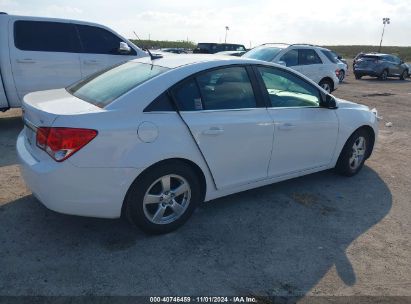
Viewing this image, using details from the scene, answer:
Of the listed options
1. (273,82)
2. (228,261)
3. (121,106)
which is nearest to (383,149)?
(273,82)

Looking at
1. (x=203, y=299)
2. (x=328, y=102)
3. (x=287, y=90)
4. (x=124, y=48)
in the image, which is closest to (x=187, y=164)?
(x=203, y=299)

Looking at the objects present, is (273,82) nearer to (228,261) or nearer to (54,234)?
(228,261)

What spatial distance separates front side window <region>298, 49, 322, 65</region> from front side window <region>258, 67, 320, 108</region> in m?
7.12

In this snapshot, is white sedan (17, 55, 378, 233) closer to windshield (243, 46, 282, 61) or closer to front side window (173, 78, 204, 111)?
front side window (173, 78, 204, 111)

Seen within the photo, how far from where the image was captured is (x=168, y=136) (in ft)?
10.9

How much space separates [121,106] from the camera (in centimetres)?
323

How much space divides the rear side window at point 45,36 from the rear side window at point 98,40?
0.15 metres

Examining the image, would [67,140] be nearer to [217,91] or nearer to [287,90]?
[217,91]

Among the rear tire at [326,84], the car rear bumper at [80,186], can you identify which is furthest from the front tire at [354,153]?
the rear tire at [326,84]

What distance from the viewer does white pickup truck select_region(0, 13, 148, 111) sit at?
671 cm

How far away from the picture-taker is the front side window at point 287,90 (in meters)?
4.20

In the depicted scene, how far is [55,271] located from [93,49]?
5.40m

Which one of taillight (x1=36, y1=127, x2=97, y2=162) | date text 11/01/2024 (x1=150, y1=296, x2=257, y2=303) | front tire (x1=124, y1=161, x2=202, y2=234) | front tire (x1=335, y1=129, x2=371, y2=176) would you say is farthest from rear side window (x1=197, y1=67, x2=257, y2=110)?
front tire (x1=335, y1=129, x2=371, y2=176)

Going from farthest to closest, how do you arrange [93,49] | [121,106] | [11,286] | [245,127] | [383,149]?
[93,49] < [383,149] < [245,127] < [121,106] < [11,286]
